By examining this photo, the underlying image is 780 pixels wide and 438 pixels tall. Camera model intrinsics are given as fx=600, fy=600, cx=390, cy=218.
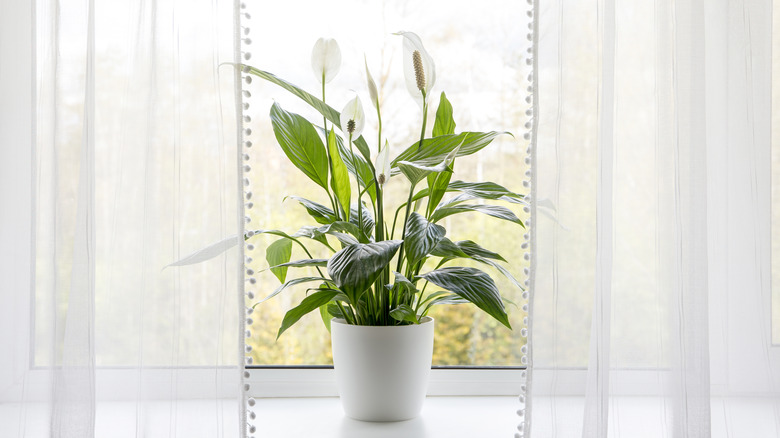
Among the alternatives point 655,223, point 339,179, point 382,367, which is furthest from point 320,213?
point 655,223

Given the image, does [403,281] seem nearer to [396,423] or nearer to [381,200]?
[381,200]

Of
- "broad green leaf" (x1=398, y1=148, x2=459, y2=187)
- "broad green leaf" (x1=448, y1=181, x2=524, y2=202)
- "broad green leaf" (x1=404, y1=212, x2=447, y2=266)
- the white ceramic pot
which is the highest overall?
"broad green leaf" (x1=398, y1=148, x2=459, y2=187)

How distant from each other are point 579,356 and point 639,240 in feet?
0.67

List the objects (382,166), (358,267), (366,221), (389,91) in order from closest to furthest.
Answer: (358,267)
(382,166)
(366,221)
(389,91)

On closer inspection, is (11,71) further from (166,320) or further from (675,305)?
(675,305)

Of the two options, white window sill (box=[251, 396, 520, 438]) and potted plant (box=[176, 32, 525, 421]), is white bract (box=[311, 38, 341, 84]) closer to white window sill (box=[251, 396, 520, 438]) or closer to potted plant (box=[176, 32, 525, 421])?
potted plant (box=[176, 32, 525, 421])

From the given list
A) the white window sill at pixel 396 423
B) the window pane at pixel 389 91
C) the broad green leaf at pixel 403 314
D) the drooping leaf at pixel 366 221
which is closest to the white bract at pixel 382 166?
the drooping leaf at pixel 366 221

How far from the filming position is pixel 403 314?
3.11ft

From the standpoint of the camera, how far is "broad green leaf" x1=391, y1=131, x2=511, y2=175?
964 millimetres

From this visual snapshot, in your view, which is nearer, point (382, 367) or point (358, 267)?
point (358, 267)

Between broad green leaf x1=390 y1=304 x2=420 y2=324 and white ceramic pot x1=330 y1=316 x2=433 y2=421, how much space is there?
2cm

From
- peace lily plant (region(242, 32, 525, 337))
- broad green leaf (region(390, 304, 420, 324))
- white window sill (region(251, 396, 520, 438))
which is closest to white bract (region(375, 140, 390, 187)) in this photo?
peace lily plant (region(242, 32, 525, 337))

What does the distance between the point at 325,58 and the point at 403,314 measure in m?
0.43

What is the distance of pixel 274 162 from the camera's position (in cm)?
124
